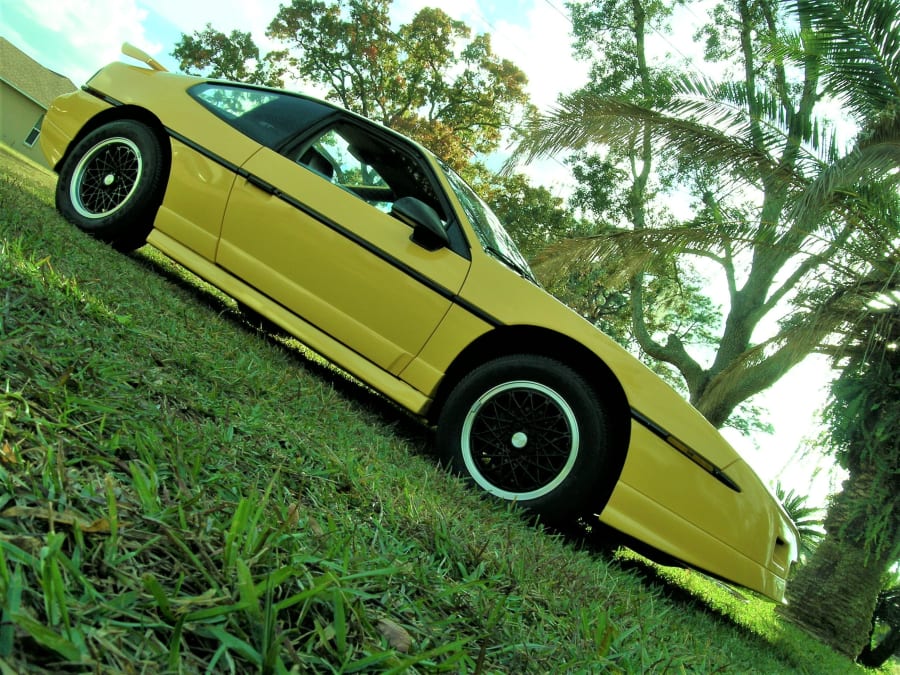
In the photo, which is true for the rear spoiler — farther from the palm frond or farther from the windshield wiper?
the palm frond

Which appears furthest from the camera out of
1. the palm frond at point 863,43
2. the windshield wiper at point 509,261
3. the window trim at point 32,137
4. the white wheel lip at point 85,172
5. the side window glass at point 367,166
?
the window trim at point 32,137

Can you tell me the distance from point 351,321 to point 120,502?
251 cm

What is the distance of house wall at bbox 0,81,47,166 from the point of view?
3500 centimetres

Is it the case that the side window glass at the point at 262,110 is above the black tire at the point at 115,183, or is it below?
above

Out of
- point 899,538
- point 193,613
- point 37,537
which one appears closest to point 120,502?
point 37,537

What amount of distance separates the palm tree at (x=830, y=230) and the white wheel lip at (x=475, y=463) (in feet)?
14.0

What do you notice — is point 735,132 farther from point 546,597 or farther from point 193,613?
point 193,613

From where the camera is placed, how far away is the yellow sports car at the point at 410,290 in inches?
121

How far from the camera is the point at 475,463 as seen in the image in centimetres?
330

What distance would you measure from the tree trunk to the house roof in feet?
135

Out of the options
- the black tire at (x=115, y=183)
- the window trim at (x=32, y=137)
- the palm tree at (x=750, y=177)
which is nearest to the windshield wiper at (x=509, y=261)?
the black tire at (x=115, y=183)

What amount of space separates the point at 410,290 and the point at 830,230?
5880 millimetres

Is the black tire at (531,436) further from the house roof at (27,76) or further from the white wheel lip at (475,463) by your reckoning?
the house roof at (27,76)

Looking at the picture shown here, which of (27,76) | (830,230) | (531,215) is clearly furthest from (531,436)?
(27,76)
